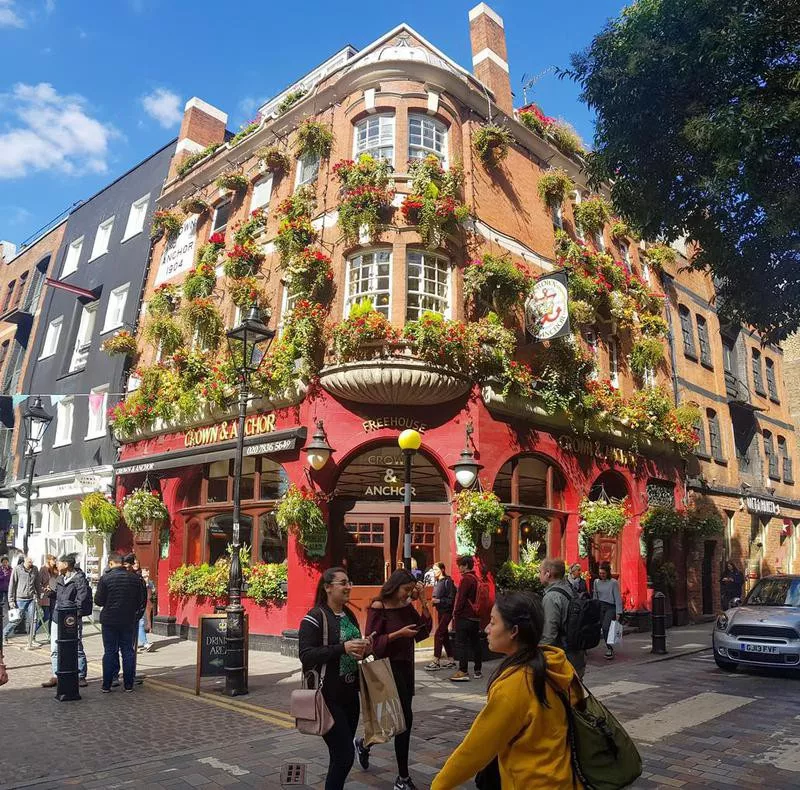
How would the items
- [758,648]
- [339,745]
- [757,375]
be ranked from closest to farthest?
[339,745]
[758,648]
[757,375]

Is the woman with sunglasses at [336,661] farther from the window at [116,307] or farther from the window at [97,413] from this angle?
the window at [116,307]

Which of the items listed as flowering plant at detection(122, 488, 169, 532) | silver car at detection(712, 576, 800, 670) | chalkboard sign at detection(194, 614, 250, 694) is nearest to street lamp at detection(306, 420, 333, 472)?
chalkboard sign at detection(194, 614, 250, 694)

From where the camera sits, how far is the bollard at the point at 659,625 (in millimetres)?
13070

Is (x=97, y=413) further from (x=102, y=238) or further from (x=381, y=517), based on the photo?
(x=381, y=517)

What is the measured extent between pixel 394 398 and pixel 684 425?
33.8 ft

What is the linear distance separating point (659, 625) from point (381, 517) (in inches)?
233

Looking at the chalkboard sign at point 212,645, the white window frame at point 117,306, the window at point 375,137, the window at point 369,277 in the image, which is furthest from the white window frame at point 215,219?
the chalkboard sign at point 212,645

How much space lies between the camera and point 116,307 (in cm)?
2242

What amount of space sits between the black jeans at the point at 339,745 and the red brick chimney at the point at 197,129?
835 inches

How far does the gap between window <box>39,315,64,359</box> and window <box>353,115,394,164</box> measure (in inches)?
584

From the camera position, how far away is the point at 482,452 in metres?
14.0

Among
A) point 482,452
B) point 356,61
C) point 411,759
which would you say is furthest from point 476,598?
point 356,61

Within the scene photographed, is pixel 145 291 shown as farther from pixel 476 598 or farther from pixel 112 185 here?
pixel 476 598

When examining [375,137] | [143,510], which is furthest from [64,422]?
[375,137]
